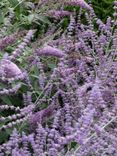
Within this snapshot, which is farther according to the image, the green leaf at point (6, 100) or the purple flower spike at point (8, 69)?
the green leaf at point (6, 100)

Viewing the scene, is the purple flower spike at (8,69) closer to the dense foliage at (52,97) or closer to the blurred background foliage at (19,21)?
the dense foliage at (52,97)

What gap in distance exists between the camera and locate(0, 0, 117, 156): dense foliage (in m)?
2.15

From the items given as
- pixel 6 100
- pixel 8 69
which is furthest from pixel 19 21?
pixel 8 69

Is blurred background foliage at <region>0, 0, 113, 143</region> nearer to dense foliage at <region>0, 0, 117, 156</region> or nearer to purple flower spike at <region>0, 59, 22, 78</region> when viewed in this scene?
dense foliage at <region>0, 0, 117, 156</region>

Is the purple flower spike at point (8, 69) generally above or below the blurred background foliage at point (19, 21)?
Result: above

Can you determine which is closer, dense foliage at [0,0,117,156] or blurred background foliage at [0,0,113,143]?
dense foliage at [0,0,117,156]

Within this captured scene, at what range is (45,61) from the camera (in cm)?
313

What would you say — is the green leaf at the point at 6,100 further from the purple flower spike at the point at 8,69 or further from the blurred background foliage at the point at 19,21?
the purple flower spike at the point at 8,69

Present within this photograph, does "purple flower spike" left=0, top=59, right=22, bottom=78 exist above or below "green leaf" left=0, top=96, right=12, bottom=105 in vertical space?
above

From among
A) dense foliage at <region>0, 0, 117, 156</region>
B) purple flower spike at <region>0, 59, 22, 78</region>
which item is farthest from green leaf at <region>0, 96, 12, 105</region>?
purple flower spike at <region>0, 59, 22, 78</region>

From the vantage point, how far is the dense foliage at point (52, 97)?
215 cm

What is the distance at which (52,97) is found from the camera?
2.69 metres

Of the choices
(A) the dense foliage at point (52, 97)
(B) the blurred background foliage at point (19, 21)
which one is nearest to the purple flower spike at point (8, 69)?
(A) the dense foliage at point (52, 97)

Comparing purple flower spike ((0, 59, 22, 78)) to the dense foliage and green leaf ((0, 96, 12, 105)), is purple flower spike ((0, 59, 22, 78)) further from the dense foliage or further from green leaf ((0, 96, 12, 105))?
green leaf ((0, 96, 12, 105))
